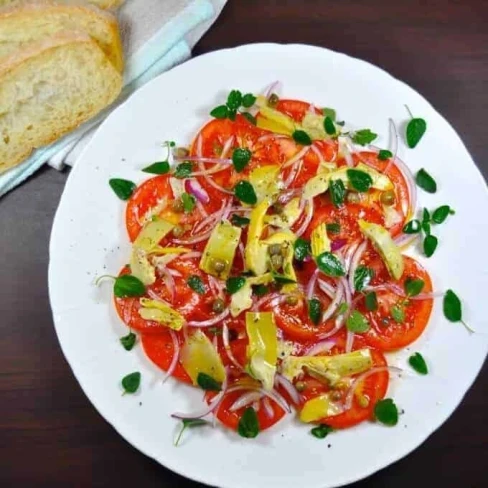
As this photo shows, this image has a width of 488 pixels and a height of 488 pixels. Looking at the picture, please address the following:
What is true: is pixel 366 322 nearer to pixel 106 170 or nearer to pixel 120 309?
pixel 120 309

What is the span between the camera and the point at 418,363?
1794 millimetres

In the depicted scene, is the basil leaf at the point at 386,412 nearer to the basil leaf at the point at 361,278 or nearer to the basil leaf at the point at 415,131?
the basil leaf at the point at 361,278

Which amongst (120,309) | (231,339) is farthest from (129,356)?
(231,339)

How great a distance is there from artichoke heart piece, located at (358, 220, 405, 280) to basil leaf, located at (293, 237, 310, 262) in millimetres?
137

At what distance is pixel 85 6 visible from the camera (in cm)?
200

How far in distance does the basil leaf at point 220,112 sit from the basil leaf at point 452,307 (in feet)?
2.27

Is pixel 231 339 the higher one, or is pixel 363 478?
pixel 231 339

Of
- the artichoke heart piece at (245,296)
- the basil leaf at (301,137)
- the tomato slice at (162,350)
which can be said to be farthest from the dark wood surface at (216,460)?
the artichoke heart piece at (245,296)

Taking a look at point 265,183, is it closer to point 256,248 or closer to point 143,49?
point 256,248

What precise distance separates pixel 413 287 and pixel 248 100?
2.01 feet

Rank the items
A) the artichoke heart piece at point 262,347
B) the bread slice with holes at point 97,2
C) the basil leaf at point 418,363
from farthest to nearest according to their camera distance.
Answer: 1. the bread slice with holes at point 97,2
2. the basil leaf at point 418,363
3. the artichoke heart piece at point 262,347

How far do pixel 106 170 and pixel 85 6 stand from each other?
1.43 feet

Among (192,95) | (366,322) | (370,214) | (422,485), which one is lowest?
(422,485)

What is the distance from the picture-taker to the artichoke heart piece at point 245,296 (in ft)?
5.75
